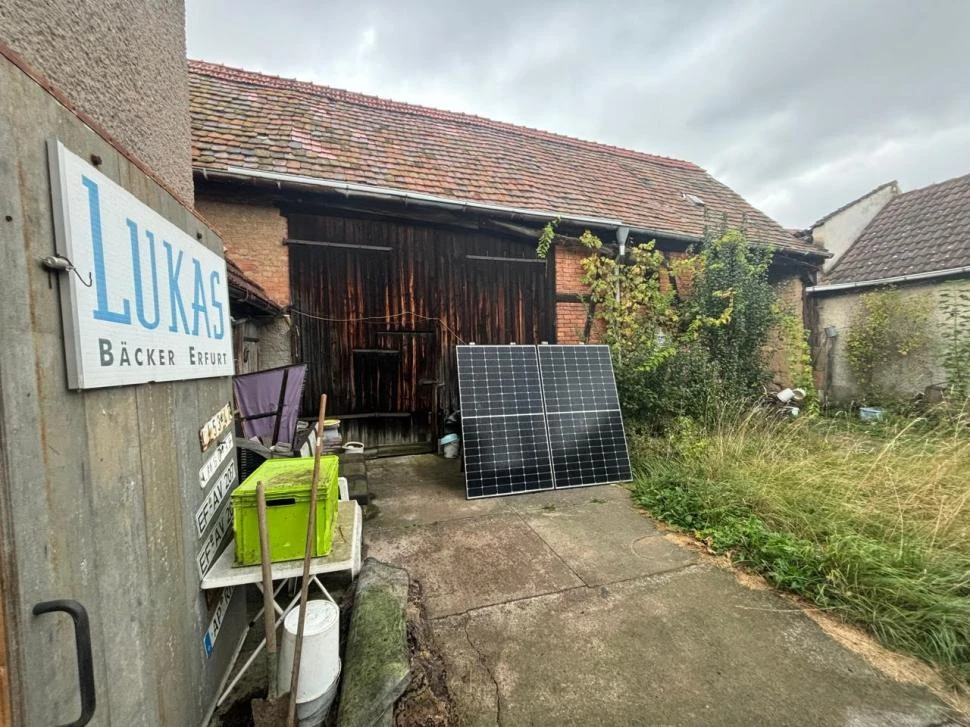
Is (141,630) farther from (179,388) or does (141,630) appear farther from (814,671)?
(814,671)

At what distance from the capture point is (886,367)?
8.23 metres

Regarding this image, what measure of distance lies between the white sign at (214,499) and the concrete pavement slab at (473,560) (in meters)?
1.31

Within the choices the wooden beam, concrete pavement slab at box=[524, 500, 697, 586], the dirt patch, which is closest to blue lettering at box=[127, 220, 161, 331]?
the dirt patch

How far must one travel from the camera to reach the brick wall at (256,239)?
192 inches

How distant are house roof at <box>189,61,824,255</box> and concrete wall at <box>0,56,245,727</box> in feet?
14.7

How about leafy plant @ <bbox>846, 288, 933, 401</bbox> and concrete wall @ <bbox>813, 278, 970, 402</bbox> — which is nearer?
concrete wall @ <bbox>813, 278, 970, 402</bbox>

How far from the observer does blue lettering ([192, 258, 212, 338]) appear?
5.76 feet

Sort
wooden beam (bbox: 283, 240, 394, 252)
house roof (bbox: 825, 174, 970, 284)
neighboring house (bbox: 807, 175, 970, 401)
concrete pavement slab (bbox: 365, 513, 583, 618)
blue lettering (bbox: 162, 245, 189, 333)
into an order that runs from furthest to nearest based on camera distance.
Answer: house roof (bbox: 825, 174, 970, 284)
neighboring house (bbox: 807, 175, 970, 401)
wooden beam (bbox: 283, 240, 394, 252)
concrete pavement slab (bbox: 365, 513, 583, 618)
blue lettering (bbox: 162, 245, 189, 333)

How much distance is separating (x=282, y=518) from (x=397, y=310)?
13.3 feet

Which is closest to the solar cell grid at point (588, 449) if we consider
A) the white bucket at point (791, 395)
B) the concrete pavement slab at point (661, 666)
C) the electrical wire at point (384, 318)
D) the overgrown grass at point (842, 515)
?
the overgrown grass at point (842, 515)

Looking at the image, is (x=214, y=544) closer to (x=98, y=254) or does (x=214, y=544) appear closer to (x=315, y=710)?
(x=315, y=710)

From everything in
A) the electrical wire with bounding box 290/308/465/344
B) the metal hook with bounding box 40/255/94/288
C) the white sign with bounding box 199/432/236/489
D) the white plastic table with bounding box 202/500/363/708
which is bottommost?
the white plastic table with bounding box 202/500/363/708

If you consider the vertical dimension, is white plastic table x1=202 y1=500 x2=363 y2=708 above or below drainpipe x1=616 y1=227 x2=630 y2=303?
below

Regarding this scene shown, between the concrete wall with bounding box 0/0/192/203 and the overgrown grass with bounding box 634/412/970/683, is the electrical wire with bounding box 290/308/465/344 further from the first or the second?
the overgrown grass with bounding box 634/412/970/683
